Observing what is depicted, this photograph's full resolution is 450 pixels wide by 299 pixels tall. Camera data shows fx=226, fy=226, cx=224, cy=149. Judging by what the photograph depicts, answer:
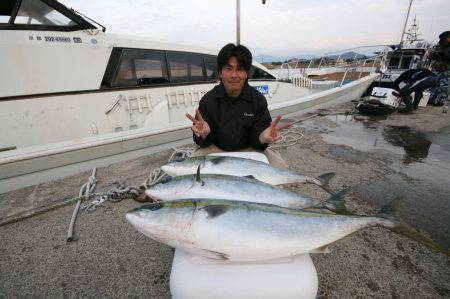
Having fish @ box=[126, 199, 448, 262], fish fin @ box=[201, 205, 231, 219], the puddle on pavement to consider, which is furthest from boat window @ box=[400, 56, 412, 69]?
fish fin @ box=[201, 205, 231, 219]

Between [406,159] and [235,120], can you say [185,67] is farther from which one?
[406,159]

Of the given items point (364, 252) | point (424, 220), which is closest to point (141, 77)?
point (364, 252)

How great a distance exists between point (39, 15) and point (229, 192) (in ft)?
18.8

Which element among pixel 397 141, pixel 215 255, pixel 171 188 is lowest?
pixel 397 141

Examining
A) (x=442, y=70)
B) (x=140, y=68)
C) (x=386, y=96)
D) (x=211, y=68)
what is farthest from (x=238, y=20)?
(x=442, y=70)

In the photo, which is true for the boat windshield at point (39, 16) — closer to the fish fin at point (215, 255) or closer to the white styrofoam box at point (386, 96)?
the fish fin at point (215, 255)

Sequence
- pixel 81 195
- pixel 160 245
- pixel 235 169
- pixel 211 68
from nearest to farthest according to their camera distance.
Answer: pixel 235 169, pixel 160 245, pixel 81 195, pixel 211 68

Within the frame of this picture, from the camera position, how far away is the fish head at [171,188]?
195 cm

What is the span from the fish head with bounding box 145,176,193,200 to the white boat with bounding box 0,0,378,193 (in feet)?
10.6

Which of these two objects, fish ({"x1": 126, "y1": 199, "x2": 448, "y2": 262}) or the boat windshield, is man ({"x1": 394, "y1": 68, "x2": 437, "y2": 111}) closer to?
fish ({"x1": 126, "y1": 199, "x2": 448, "y2": 262})

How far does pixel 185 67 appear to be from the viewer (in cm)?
654

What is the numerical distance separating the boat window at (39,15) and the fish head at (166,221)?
5394mm

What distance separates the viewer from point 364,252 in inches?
95.0

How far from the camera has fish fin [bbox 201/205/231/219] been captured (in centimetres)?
150
